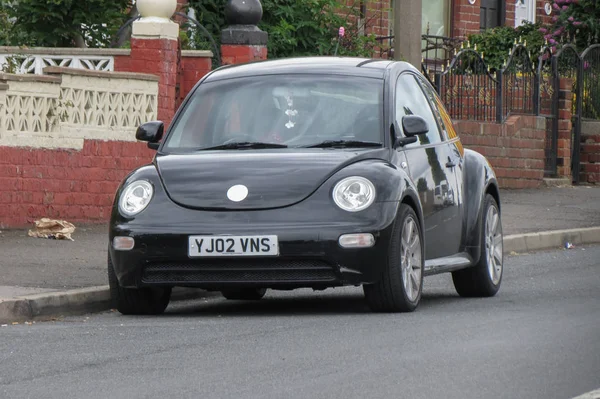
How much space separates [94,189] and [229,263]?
679 cm

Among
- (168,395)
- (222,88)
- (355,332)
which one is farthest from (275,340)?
(222,88)

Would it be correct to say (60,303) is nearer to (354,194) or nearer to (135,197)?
(135,197)

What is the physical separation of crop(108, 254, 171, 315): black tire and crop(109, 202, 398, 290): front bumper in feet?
1.35

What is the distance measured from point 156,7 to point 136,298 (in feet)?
24.4

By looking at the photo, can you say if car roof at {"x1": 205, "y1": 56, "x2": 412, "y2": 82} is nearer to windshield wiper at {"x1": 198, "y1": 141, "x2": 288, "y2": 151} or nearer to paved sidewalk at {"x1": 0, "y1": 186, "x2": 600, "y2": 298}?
windshield wiper at {"x1": 198, "y1": 141, "x2": 288, "y2": 151}

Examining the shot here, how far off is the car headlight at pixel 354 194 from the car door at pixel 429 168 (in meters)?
0.73

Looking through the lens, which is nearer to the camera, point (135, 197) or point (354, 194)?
point (354, 194)

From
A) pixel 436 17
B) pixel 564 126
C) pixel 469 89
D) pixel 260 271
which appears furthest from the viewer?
pixel 436 17

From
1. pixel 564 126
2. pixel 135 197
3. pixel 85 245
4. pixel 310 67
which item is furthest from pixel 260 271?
pixel 564 126

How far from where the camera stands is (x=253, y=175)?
31.9 feet

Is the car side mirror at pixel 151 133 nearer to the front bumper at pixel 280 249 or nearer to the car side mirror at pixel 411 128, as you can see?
the front bumper at pixel 280 249

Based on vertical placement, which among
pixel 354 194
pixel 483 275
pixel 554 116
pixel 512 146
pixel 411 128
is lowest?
pixel 512 146

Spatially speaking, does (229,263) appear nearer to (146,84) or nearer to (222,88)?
(222,88)

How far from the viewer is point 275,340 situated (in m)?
8.45
